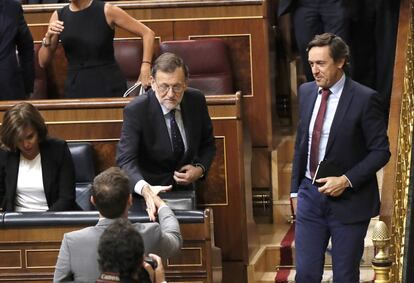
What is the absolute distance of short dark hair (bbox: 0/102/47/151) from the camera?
16.1 ft

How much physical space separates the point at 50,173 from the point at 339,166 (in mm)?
1235

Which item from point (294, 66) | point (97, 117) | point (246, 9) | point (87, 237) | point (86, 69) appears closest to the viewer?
point (87, 237)

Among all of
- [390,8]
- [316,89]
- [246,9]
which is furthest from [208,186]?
[390,8]

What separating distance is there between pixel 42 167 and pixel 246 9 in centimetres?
220

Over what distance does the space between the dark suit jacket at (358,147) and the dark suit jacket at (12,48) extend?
6.81 ft

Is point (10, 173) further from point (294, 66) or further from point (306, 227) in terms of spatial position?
point (294, 66)

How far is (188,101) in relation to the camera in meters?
4.96

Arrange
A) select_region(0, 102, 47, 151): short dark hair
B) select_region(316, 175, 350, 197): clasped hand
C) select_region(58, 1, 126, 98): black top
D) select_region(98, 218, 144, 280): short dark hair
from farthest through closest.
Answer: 1. select_region(58, 1, 126, 98): black top
2. select_region(0, 102, 47, 151): short dark hair
3. select_region(316, 175, 350, 197): clasped hand
4. select_region(98, 218, 144, 280): short dark hair

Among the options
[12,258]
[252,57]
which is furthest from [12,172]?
[252,57]

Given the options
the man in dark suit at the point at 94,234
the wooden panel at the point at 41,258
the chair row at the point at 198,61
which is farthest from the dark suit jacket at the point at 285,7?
the man in dark suit at the point at 94,234

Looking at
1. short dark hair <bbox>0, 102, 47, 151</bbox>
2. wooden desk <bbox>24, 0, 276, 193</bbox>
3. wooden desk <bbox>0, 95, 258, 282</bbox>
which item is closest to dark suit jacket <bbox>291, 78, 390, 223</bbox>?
wooden desk <bbox>0, 95, 258, 282</bbox>

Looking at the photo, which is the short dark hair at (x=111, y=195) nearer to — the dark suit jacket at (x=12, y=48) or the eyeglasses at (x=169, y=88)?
the eyeglasses at (x=169, y=88)

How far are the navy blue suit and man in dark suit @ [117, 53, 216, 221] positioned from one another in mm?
524

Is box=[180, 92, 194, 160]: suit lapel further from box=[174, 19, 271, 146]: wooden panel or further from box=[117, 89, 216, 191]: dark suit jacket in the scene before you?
box=[174, 19, 271, 146]: wooden panel
